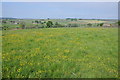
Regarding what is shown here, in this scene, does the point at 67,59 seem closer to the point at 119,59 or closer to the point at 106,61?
the point at 106,61

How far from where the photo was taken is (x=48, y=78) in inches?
225

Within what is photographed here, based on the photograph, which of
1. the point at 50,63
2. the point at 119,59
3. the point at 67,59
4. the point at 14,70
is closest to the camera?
the point at 14,70

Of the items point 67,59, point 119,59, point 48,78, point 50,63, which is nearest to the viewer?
point 48,78

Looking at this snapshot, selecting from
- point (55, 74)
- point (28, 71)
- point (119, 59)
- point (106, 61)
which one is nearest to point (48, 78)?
point (55, 74)

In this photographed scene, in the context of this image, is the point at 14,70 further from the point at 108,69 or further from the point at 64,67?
the point at 108,69

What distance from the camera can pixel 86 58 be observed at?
865cm

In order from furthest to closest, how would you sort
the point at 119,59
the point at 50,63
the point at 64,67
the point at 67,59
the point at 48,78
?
the point at 119,59
the point at 67,59
the point at 50,63
the point at 64,67
the point at 48,78

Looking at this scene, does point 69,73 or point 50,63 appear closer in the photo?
point 69,73

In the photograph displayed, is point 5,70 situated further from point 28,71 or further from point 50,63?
point 50,63

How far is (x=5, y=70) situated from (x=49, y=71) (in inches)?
85.2

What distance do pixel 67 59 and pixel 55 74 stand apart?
2285mm

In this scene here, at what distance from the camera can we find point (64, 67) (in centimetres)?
688

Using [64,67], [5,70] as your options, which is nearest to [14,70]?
[5,70]

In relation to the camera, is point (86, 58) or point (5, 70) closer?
point (5, 70)
